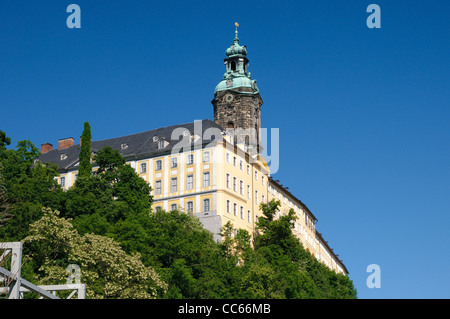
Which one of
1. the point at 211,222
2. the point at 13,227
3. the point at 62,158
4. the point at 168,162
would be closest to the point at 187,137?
the point at 168,162

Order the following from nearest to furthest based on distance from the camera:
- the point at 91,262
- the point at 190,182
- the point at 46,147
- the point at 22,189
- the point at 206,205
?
the point at 91,262 → the point at 22,189 → the point at 206,205 → the point at 190,182 → the point at 46,147

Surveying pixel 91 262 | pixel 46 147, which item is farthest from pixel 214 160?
pixel 91 262

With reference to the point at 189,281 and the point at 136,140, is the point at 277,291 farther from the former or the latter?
the point at 136,140

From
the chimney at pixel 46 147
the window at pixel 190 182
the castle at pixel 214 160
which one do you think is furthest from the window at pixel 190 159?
the chimney at pixel 46 147

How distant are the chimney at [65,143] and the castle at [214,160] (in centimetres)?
12

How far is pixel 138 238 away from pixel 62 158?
121ft

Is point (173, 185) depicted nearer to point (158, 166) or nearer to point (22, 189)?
point (158, 166)

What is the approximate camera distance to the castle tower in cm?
9075

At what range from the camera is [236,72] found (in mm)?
97000

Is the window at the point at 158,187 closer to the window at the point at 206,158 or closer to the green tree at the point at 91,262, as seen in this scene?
the window at the point at 206,158

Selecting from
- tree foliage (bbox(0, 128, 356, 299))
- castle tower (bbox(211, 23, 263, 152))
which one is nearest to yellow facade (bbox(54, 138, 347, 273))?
tree foliage (bbox(0, 128, 356, 299))

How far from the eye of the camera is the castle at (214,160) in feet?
257

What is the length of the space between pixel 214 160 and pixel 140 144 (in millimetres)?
12028

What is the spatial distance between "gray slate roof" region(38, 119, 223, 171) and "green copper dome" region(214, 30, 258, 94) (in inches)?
418
